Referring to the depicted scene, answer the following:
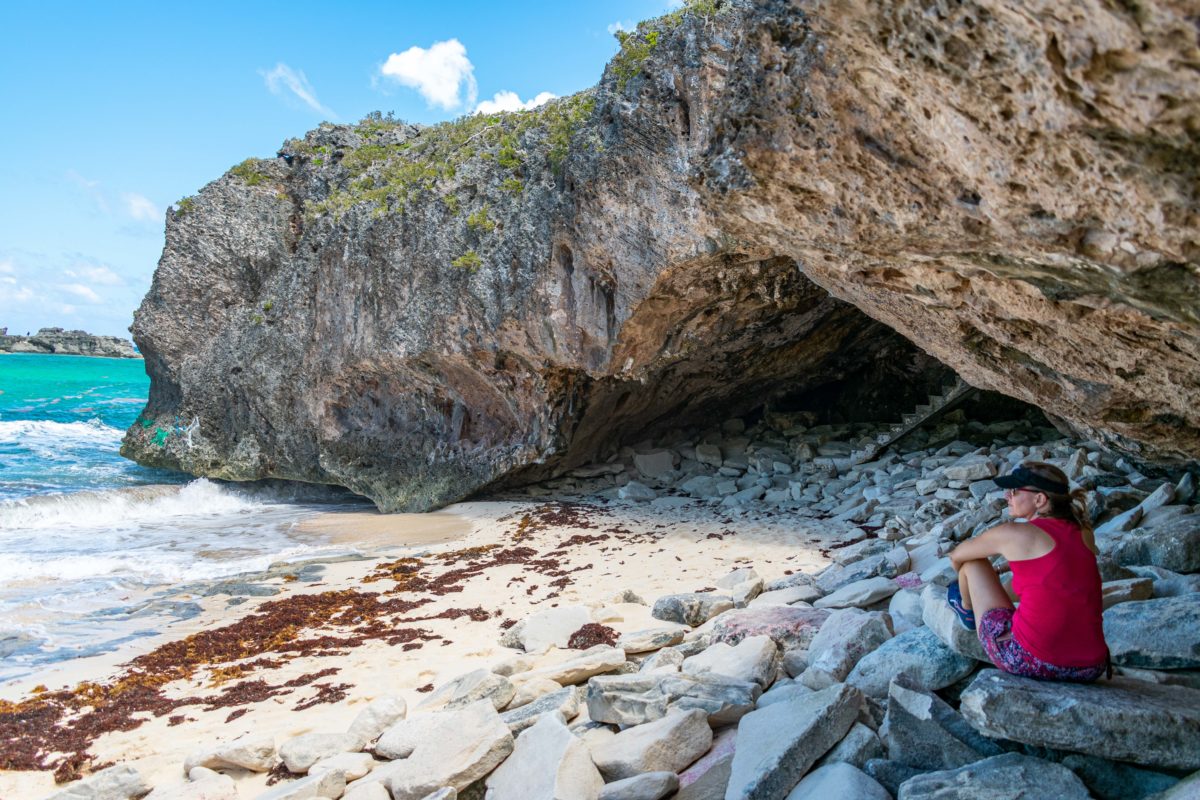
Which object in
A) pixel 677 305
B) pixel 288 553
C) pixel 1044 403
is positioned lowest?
pixel 288 553

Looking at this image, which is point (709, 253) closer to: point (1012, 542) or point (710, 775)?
point (1012, 542)

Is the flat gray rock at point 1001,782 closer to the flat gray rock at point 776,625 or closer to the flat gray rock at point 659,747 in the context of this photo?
the flat gray rock at point 659,747

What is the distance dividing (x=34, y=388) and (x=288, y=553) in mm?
48455

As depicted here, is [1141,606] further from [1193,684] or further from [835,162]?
[835,162]

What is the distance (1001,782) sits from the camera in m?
2.86

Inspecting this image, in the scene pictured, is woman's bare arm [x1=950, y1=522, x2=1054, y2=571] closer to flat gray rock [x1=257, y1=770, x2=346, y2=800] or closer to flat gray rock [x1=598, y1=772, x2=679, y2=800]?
flat gray rock [x1=598, y1=772, x2=679, y2=800]

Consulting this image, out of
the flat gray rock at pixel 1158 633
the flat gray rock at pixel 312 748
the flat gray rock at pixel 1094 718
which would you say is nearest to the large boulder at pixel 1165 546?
the flat gray rock at pixel 1158 633

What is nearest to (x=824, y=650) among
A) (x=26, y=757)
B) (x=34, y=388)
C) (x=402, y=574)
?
(x=26, y=757)

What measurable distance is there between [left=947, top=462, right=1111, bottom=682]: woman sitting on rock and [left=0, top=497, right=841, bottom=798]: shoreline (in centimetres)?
368

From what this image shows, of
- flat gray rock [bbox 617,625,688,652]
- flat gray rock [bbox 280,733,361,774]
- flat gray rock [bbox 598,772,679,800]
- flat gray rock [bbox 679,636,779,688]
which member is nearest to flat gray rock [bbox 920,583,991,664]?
flat gray rock [bbox 679,636,779,688]

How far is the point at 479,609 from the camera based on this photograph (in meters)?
8.02

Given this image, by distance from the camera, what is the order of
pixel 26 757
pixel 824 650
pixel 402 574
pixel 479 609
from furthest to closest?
pixel 402 574 → pixel 479 609 → pixel 26 757 → pixel 824 650

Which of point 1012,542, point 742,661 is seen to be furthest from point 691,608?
point 1012,542

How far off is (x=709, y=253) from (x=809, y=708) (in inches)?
291
